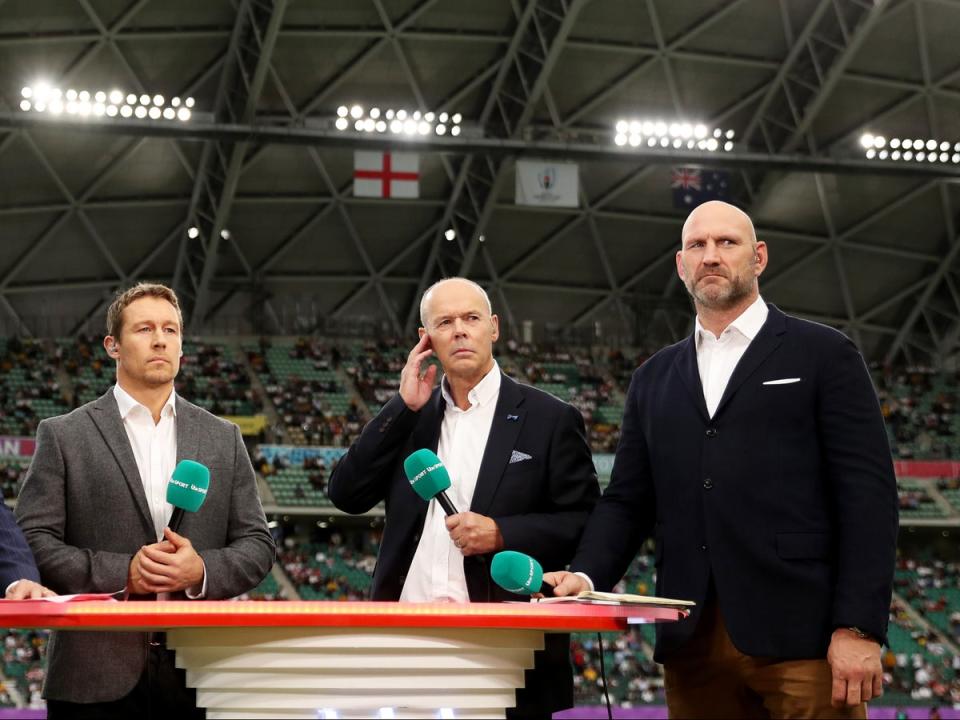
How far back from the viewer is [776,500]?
3.93 metres

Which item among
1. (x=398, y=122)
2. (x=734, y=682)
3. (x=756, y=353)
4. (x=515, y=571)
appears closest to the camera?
(x=515, y=571)

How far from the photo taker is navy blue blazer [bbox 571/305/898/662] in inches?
150

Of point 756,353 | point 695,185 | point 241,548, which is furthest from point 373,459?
point 695,185

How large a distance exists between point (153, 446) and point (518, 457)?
120cm

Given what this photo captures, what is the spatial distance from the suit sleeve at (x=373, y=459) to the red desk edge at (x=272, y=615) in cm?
165

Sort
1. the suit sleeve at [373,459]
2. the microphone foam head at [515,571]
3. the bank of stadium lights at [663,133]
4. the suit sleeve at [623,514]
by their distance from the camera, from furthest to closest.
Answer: the bank of stadium lights at [663,133] → the suit sleeve at [373,459] → the suit sleeve at [623,514] → the microphone foam head at [515,571]

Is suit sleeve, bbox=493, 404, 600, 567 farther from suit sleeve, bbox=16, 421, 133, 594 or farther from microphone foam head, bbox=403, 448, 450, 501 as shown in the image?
Answer: suit sleeve, bbox=16, 421, 133, 594

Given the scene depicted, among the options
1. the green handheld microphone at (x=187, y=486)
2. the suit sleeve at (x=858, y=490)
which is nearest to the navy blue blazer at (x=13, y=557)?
the green handheld microphone at (x=187, y=486)

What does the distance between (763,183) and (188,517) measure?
95.3ft

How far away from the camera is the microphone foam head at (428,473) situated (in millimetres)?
3746

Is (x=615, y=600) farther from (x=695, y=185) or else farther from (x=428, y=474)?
(x=695, y=185)

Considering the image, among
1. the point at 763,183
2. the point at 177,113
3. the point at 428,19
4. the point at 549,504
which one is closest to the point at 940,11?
the point at 763,183

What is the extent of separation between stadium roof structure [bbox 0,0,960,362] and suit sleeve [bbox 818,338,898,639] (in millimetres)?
22687

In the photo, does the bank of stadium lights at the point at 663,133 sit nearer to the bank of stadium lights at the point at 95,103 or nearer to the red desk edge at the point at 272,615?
the bank of stadium lights at the point at 95,103
